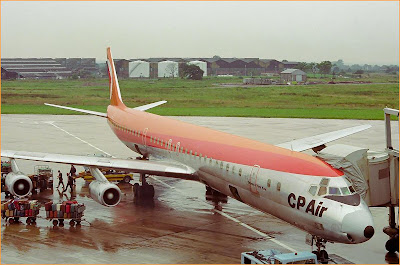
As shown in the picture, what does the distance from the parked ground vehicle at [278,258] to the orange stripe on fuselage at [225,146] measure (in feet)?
11.0

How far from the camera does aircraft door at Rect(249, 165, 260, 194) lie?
2536 cm

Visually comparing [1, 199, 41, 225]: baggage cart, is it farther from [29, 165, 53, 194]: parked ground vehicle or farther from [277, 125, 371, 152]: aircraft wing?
[277, 125, 371, 152]: aircraft wing

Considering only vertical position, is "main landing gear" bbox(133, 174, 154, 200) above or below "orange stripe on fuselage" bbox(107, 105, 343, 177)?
below

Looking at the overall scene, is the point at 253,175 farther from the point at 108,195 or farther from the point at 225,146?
the point at 108,195

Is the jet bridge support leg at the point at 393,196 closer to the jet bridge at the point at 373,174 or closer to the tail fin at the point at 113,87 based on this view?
the jet bridge at the point at 373,174

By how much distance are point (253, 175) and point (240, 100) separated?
101774 millimetres

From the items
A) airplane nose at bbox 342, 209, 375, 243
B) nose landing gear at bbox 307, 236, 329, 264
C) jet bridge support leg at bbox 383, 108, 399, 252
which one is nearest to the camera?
airplane nose at bbox 342, 209, 375, 243

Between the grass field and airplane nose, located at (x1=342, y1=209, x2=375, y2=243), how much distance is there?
224 feet

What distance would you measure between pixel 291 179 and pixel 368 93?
114 metres

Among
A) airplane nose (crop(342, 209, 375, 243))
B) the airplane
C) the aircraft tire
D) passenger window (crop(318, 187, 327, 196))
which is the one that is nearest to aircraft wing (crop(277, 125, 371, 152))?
the airplane

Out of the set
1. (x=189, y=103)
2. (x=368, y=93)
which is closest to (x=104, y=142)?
(x=189, y=103)

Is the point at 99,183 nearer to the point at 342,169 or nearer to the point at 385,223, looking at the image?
the point at 342,169

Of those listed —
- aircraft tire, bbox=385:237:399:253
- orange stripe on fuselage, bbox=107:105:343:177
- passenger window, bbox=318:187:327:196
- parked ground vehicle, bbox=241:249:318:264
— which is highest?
Answer: orange stripe on fuselage, bbox=107:105:343:177

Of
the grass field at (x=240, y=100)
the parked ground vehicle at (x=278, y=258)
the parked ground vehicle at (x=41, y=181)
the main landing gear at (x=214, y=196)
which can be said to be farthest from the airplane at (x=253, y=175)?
the grass field at (x=240, y=100)
